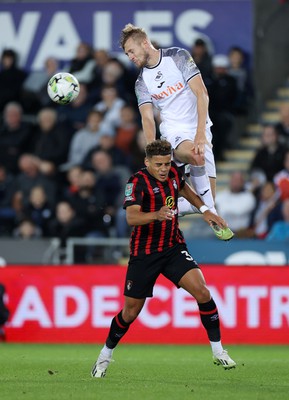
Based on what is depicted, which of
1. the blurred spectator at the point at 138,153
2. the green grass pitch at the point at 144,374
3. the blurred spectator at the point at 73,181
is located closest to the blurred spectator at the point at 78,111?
the blurred spectator at the point at 73,181

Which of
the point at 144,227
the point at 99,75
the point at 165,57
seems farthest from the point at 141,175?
the point at 99,75

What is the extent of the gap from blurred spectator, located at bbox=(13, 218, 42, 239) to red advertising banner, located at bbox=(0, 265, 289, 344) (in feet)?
7.35

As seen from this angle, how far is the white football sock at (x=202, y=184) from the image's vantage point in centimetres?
1189

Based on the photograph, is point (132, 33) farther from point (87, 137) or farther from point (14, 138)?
point (14, 138)

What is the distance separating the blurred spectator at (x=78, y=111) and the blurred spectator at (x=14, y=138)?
623 millimetres

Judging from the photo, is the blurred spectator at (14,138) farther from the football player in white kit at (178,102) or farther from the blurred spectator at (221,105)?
the football player in white kit at (178,102)

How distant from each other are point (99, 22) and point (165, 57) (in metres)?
10.3

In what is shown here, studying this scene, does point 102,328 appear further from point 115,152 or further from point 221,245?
point 115,152

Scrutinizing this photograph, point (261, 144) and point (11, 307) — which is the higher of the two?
point (261, 144)

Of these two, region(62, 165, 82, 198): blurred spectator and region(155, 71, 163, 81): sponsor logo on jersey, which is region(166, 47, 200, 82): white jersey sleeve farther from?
region(62, 165, 82, 198): blurred spectator

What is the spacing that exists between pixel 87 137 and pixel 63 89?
806 centimetres

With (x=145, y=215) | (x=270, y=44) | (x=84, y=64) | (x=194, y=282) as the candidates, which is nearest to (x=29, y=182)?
(x=84, y=64)

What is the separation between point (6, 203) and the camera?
19.9 m

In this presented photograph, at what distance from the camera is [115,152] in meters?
19.6
